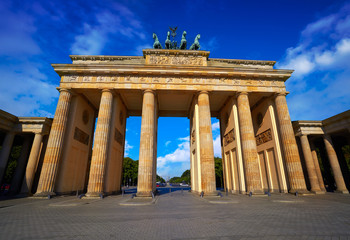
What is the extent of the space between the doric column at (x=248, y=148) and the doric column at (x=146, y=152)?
354 inches

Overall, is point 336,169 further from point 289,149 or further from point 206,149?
point 206,149

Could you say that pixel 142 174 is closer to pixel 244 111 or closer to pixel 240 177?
pixel 240 177

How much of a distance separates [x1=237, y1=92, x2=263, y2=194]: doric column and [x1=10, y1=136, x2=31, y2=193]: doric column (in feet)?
77.2

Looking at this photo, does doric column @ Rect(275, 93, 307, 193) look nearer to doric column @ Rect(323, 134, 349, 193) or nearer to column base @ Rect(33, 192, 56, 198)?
doric column @ Rect(323, 134, 349, 193)

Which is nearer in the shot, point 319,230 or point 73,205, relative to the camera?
point 319,230

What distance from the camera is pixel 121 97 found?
808 inches

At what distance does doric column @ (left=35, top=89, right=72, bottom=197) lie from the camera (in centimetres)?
1425

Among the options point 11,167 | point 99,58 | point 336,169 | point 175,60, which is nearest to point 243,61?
point 175,60

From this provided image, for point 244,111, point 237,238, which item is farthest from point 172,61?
point 237,238

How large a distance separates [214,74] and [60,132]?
1654 cm

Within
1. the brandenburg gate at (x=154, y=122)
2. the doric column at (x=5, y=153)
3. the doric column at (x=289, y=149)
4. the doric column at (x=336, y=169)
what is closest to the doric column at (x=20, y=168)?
the doric column at (x=5, y=153)

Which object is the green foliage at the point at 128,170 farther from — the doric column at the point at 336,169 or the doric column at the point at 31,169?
the doric column at the point at 336,169

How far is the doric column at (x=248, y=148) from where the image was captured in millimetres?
15347

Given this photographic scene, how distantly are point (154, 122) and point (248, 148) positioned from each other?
32.2ft
